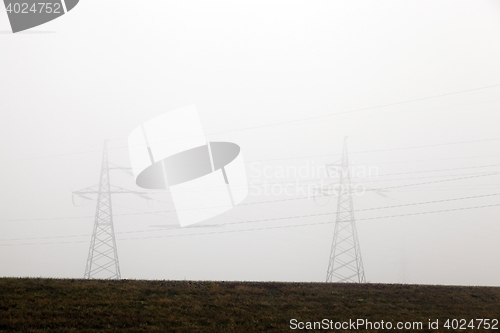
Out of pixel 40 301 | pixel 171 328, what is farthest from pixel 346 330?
pixel 40 301

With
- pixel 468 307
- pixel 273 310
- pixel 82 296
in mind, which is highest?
pixel 82 296

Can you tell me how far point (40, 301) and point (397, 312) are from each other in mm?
14164

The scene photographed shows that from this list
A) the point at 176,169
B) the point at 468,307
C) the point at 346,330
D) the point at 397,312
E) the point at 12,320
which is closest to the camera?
the point at 12,320

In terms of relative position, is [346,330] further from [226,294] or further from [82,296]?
[82,296]

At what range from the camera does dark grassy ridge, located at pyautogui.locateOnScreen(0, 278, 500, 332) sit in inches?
455

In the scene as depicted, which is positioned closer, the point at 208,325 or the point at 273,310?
the point at 208,325

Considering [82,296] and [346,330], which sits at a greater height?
[82,296]

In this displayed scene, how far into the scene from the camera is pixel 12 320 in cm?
1070

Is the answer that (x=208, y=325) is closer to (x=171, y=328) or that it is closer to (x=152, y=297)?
(x=171, y=328)

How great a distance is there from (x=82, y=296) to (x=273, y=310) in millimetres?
7656

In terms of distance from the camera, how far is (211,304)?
47.1 feet

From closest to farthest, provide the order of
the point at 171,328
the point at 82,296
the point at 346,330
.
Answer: the point at 171,328, the point at 346,330, the point at 82,296

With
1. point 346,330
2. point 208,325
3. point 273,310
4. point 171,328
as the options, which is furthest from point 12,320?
point 346,330

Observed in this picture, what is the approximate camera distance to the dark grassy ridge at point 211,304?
11.6 m
